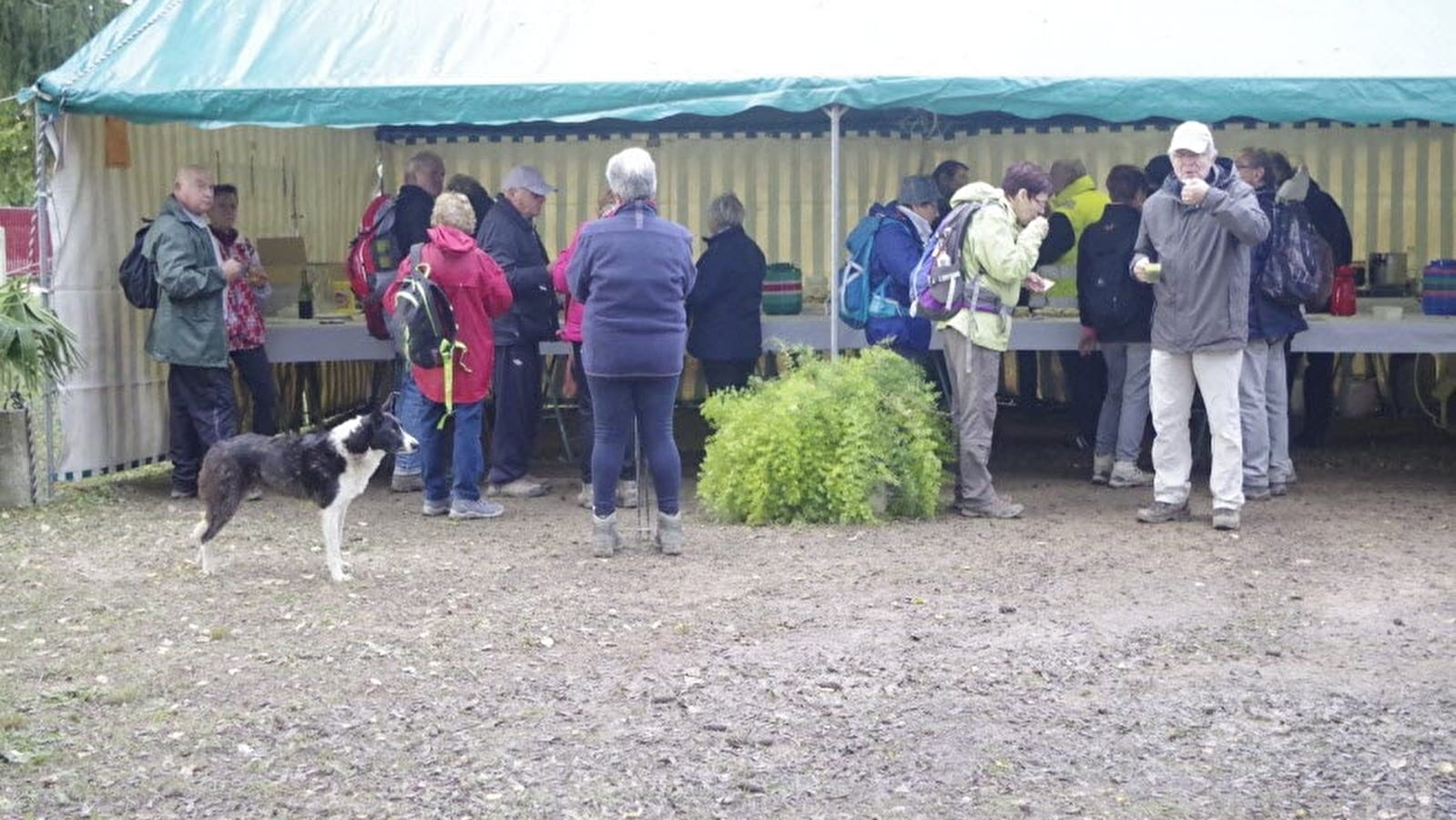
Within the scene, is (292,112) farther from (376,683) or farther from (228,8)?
(376,683)

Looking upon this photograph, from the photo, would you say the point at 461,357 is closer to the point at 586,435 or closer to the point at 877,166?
the point at 586,435

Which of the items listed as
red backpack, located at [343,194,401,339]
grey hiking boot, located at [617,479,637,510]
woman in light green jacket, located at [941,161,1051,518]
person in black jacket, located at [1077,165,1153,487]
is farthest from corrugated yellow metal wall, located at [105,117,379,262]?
person in black jacket, located at [1077,165,1153,487]

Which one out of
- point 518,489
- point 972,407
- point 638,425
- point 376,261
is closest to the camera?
point 638,425

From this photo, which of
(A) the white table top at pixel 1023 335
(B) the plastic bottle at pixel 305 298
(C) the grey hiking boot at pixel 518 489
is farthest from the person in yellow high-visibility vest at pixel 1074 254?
(B) the plastic bottle at pixel 305 298

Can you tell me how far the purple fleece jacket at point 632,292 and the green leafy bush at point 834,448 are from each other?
3.58 ft

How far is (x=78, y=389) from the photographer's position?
32.3 feet

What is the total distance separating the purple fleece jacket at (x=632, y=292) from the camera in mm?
7645

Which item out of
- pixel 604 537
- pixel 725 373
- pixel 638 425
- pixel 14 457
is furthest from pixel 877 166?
pixel 14 457

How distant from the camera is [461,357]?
350 inches

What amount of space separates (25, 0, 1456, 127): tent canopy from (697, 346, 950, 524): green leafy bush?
1353 millimetres

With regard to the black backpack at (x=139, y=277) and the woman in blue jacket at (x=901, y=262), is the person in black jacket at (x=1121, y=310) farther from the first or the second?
the black backpack at (x=139, y=277)

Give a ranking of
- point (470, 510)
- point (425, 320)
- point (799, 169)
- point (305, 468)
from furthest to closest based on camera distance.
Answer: point (799, 169) → point (470, 510) → point (425, 320) → point (305, 468)

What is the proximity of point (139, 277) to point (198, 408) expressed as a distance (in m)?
0.72

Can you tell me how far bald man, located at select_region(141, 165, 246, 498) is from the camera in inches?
371
